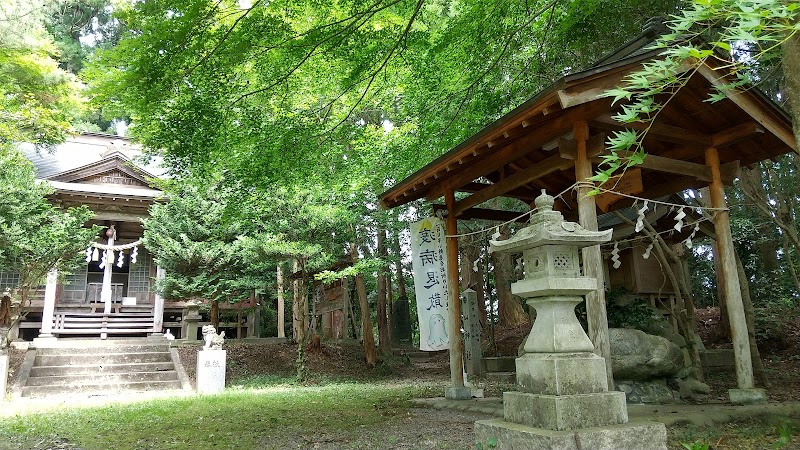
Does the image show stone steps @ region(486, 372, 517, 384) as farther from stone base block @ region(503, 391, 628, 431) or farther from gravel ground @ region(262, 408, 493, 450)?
stone base block @ region(503, 391, 628, 431)

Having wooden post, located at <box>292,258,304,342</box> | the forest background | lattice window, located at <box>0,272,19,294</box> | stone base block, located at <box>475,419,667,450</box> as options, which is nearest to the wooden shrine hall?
the forest background

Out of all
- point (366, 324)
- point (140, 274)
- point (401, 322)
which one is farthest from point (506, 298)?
point (140, 274)

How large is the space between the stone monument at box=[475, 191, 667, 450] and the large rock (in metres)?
3.49

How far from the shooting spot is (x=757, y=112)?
6.70 m

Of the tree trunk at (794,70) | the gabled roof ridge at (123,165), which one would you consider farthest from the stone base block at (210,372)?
the tree trunk at (794,70)

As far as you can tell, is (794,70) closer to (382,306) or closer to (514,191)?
(514,191)

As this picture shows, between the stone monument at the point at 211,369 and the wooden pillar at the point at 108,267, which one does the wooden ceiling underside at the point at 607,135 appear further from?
the wooden pillar at the point at 108,267

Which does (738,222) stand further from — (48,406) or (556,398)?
(48,406)

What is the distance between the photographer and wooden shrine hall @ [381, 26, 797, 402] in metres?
6.04

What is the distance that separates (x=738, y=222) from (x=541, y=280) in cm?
1301

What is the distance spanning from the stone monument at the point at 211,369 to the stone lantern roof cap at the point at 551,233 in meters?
10.0

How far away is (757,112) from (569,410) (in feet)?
16.6

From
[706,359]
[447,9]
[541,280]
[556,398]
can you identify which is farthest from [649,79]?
[706,359]

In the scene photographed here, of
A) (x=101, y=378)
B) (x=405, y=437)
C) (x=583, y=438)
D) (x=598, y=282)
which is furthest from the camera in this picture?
(x=101, y=378)
